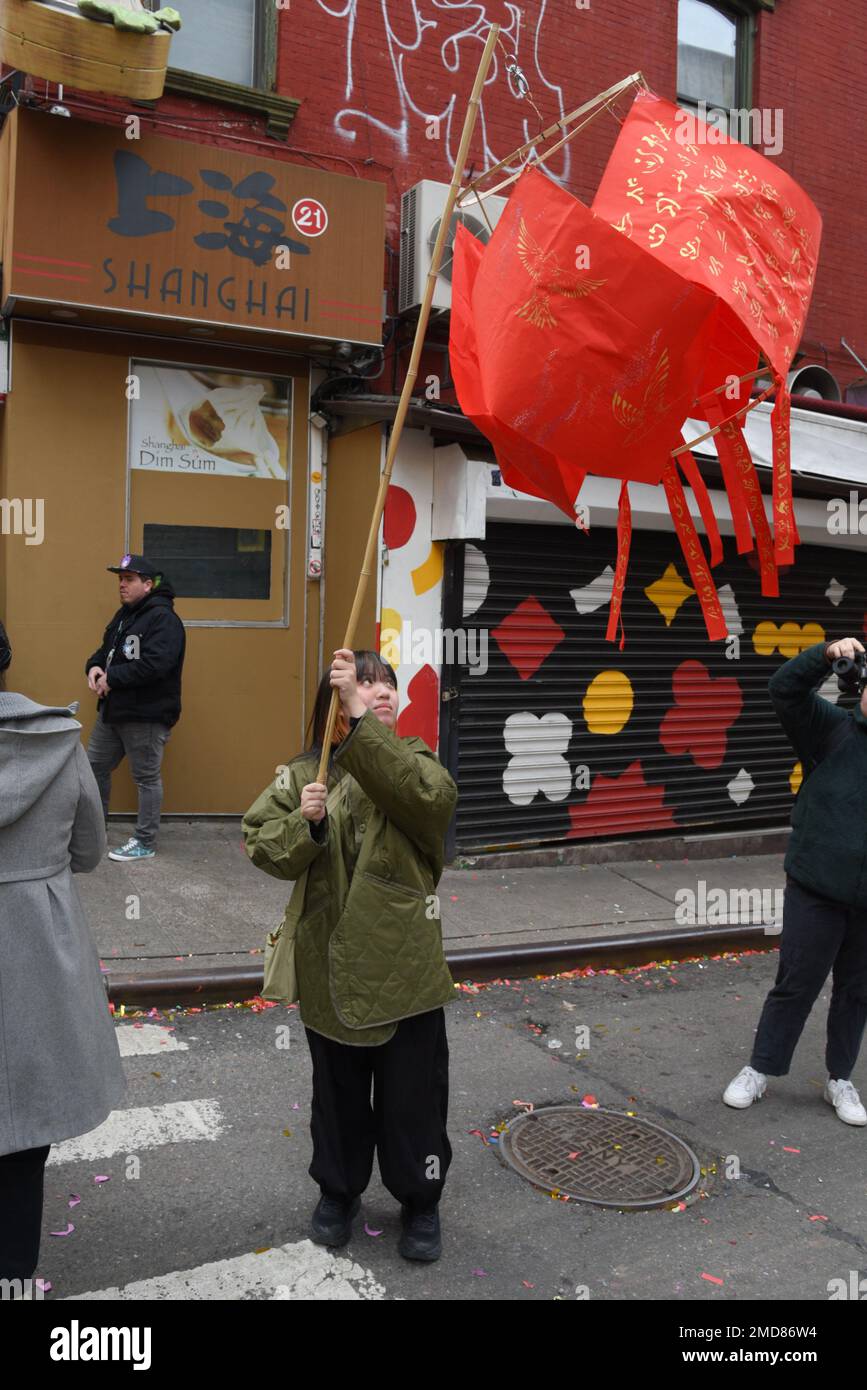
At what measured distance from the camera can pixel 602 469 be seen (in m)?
3.69

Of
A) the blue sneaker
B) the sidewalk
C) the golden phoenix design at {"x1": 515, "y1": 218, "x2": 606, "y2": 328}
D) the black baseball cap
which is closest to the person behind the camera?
the golden phoenix design at {"x1": 515, "y1": 218, "x2": 606, "y2": 328}

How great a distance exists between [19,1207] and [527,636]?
6.91m

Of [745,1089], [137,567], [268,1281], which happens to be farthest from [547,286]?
[137,567]

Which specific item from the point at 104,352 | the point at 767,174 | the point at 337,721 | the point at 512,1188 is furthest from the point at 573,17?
the point at 512,1188

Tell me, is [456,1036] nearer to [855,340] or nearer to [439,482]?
[439,482]

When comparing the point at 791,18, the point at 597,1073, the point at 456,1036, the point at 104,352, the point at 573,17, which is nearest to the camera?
the point at 597,1073

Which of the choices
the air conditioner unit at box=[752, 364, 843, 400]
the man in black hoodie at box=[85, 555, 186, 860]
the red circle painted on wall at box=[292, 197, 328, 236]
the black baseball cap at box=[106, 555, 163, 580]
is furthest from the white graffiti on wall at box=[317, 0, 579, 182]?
the man in black hoodie at box=[85, 555, 186, 860]

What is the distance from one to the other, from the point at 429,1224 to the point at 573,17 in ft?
32.3

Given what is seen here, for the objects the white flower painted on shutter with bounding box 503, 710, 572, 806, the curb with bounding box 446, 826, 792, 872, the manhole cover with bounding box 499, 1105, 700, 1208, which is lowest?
the manhole cover with bounding box 499, 1105, 700, 1208

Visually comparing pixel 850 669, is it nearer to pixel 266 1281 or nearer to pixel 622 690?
pixel 266 1281

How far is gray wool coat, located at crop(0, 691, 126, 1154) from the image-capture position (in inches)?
115

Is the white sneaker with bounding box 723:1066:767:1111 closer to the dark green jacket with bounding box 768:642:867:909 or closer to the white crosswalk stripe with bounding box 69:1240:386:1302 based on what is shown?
the dark green jacket with bounding box 768:642:867:909

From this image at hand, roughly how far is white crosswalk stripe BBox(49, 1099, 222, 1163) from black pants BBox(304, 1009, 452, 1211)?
1.02m

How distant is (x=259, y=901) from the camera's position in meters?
7.29
